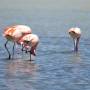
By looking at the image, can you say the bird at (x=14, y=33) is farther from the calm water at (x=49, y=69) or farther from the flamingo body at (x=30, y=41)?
the calm water at (x=49, y=69)

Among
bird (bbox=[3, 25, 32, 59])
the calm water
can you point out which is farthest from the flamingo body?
A: the calm water

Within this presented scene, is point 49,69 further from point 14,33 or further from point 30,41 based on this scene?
point 14,33

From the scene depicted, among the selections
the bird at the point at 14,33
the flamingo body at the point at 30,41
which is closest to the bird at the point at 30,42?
the flamingo body at the point at 30,41

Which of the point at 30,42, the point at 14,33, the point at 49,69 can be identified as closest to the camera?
the point at 49,69

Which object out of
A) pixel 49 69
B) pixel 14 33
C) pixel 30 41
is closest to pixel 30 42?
pixel 30 41

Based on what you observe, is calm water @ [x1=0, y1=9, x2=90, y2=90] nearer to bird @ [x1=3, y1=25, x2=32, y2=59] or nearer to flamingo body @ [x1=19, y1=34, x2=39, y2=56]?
flamingo body @ [x1=19, y1=34, x2=39, y2=56]

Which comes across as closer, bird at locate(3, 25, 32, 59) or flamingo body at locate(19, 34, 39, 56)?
flamingo body at locate(19, 34, 39, 56)

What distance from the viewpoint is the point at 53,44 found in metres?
21.7

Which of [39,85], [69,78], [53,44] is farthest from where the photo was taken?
[53,44]

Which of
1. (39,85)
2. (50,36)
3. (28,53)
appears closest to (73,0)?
(50,36)

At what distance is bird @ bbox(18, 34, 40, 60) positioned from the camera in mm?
17656

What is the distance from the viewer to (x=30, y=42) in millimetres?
17703

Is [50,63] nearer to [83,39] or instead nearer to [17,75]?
[17,75]

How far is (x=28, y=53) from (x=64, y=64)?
2.32 meters
